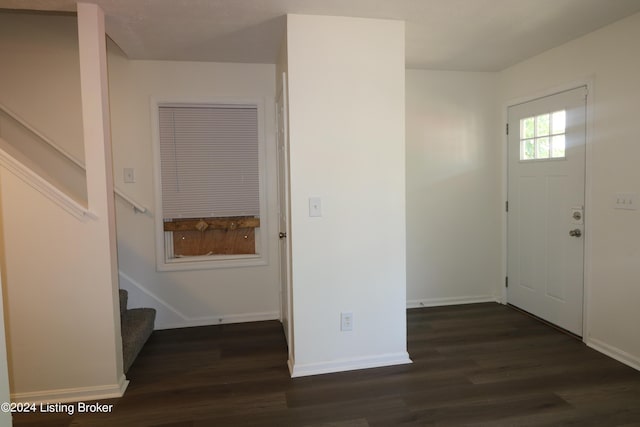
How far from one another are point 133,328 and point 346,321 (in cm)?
164

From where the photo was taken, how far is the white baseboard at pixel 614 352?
2.63 m

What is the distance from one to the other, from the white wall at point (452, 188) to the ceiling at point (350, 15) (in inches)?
19.6

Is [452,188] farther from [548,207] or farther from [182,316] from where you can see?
[182,316]

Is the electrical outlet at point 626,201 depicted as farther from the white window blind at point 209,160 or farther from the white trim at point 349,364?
the white window blind at point 209,160

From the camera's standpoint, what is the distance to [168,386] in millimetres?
2492

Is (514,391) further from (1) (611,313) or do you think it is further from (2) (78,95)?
(2) (78,95)

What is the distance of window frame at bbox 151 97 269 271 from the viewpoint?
3371mm

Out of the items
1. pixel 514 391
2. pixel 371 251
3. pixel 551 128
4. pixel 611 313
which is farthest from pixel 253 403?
pixel 551 128

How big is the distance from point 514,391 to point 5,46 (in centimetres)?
454

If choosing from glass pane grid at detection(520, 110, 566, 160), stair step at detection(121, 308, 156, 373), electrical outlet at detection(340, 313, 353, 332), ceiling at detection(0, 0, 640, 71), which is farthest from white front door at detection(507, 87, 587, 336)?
stair step at detection(121, 308, 156, 373)

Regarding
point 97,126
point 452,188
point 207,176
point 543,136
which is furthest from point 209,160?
point 543,136

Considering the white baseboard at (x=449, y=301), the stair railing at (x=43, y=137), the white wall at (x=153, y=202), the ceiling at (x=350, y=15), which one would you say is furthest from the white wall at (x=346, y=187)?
the stair railing at (x=43, y=137)

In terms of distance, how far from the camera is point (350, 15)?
2477 mm

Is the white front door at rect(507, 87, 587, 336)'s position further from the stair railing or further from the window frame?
the stair railing
